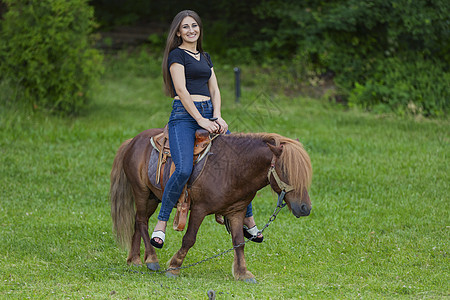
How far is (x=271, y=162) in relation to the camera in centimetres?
584

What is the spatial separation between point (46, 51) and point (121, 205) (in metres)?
8.24

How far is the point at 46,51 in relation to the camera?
1408 cm

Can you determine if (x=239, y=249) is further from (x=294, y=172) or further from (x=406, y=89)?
(x=406, y=89)

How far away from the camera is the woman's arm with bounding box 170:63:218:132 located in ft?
20.1

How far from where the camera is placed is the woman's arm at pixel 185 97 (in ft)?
20.1

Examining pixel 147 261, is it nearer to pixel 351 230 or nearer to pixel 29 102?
pixel 351 230

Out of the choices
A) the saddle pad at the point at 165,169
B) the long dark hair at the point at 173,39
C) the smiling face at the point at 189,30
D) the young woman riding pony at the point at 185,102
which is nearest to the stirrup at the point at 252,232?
the young woman riding pony at the point at 185,102

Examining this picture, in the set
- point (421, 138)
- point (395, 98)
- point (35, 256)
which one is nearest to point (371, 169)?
point (421, 138)

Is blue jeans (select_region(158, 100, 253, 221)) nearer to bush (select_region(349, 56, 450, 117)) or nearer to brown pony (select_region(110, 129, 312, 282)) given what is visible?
brown pony (select_region(110, 129, 312, 282))

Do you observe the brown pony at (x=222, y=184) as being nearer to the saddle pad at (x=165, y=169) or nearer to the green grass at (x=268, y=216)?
the saddle pad at (x=165, y=169)

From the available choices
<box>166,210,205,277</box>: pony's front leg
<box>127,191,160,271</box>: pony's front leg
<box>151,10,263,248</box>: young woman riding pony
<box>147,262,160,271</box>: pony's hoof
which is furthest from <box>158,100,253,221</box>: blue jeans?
<box>147,262,160,271</box>: pony's hoof

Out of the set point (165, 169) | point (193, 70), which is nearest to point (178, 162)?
point (165, 169)

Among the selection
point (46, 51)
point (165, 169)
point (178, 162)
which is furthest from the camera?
point (46, 51)

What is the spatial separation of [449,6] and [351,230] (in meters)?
10.3
